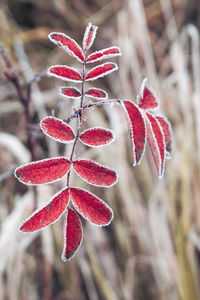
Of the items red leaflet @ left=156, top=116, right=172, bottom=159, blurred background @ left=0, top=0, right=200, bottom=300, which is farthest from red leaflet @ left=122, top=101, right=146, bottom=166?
blurred background @ left=0, top=0, right=200, bottom=300

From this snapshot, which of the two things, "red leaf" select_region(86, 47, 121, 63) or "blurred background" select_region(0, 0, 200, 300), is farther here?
"blurred background" select_region(0, 0, 200, 300)

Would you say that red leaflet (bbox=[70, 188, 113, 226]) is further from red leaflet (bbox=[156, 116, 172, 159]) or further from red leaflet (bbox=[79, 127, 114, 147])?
red leaflet (bbox=[156, 116, 172, 159])

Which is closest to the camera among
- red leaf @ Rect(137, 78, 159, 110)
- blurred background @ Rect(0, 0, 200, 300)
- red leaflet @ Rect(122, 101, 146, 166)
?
red leaflet @ Rect(122, 101, 146, 166)

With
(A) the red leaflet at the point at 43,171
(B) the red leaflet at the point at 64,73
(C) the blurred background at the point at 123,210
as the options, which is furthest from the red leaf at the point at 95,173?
(C) the blurred background at the point at 123,210

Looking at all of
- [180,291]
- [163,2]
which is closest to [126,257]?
[180,291]

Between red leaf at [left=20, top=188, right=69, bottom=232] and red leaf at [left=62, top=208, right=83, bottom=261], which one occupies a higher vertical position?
red leaf at [left=20, top=188, right=69, bottom=232]

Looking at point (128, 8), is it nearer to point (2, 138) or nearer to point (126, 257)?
point (2, 138)

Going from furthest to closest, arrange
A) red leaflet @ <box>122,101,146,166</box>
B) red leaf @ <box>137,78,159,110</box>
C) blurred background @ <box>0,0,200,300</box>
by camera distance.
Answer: blurred background @ <box>0,0,200,300</box> → red leaf @ <box>137,78,159,110</box> → red leaflet @ <box>122,101,146,166</box>
